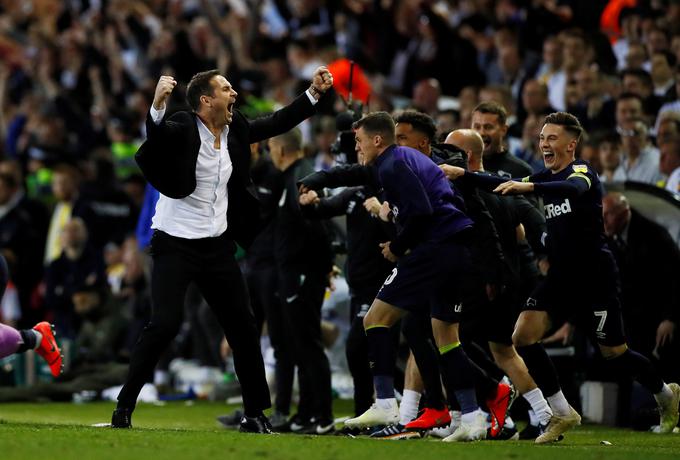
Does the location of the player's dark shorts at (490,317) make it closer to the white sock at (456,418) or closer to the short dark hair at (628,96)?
the white sock at (456,418)

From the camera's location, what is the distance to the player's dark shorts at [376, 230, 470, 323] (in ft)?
26.9

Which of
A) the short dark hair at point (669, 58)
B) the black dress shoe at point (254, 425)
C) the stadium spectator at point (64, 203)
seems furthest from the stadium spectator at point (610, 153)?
the stadium spectator at point (64, 203)

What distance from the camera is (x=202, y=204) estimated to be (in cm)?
848

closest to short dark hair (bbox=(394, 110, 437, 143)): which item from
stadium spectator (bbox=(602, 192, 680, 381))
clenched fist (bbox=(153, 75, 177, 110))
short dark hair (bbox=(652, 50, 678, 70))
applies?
clenched fist (bbox=(153, 75, 177, 110))

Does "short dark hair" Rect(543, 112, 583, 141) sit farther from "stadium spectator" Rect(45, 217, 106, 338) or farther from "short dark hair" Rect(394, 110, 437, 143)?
"stadium spectator" Rect(45, 217, 106, 338)

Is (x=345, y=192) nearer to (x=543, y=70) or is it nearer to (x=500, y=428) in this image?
(x=500, y=428)

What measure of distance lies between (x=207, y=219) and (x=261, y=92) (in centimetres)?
929

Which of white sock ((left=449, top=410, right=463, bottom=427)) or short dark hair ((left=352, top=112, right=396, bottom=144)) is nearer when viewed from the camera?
short dark hair ((left=352, top=112, right=396, bottom=144))

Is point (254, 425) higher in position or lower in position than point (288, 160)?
lower

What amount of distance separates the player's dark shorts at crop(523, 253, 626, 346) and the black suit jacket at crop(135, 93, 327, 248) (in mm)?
1963

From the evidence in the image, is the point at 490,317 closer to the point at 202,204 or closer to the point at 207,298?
the point at 207,298

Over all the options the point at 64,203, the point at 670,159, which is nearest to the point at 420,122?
the point at 670,159

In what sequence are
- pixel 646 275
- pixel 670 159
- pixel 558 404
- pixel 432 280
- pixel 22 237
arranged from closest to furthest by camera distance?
pixel 432 280 < pixel 558 404 < pixel 646 275 < pixel 670 159 < pixel 22 237

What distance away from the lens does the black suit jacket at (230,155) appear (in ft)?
27.0
